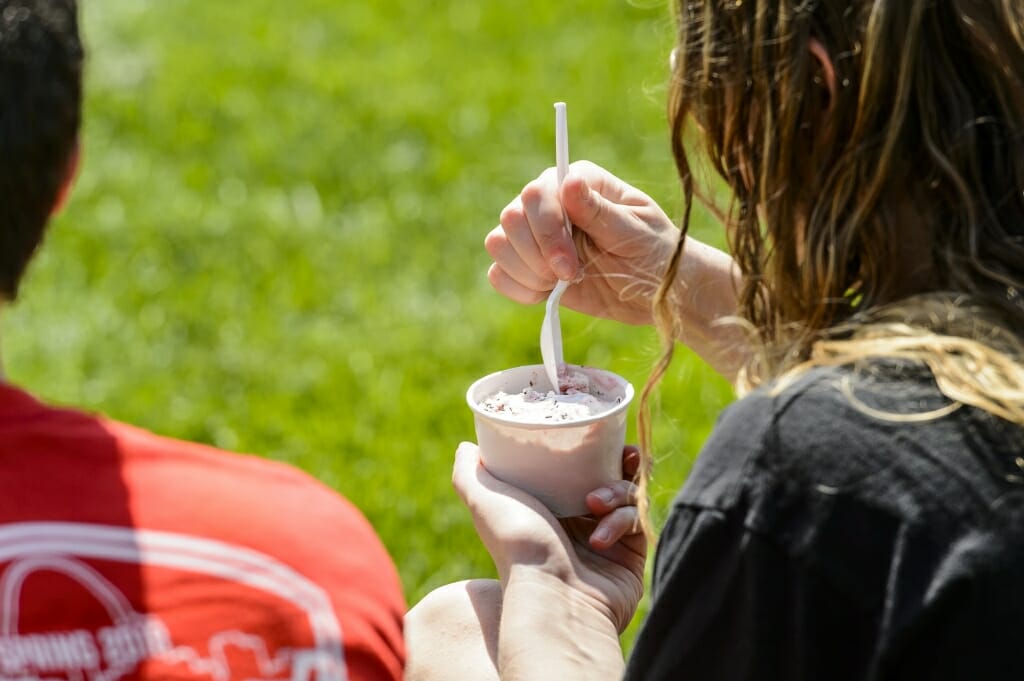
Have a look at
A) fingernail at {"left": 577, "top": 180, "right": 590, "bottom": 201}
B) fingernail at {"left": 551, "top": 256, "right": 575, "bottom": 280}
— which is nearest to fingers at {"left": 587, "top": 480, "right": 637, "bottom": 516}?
fingernail at {"left": 551, "top": 256, "right": 575, "bottom": 280}

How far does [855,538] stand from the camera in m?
1.25

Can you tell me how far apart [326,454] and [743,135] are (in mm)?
2276

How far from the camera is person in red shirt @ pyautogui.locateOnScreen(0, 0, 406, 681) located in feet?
3.95

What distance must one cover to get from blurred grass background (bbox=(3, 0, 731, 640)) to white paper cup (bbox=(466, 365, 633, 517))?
0.99 m

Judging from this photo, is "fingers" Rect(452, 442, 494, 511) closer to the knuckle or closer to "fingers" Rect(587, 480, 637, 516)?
"fingers" Rect(587, 480, 637, 516)

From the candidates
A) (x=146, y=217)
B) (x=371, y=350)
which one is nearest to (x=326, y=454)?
(x=371, y=350)

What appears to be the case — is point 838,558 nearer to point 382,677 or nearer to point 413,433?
point 382,677

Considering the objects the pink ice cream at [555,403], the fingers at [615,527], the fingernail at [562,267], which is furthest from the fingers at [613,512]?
the fingernail at [562,267]

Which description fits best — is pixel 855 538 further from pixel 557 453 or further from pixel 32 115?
pixel 32 115

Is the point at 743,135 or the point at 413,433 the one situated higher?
the point at 743,135

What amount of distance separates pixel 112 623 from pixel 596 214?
1.00 m

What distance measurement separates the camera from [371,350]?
4023mm

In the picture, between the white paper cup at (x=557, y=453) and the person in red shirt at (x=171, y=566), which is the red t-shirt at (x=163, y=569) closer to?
the person in red shirt at (x=171, y=566)

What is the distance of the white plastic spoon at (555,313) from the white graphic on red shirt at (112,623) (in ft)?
2.66
